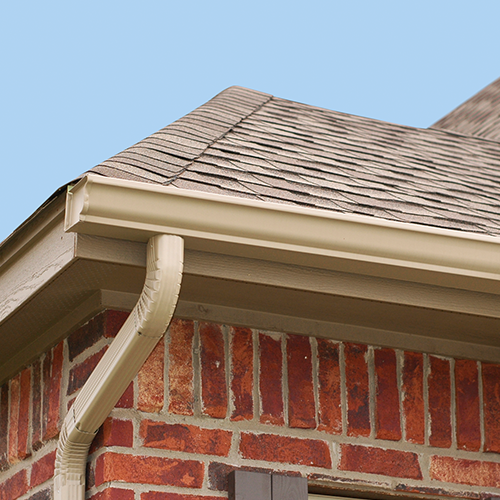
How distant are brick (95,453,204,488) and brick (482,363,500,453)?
3.49ft

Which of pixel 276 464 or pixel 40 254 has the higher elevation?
pixel 40 254

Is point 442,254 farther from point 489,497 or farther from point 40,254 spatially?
point 40,254

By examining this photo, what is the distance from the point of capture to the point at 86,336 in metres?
2.61

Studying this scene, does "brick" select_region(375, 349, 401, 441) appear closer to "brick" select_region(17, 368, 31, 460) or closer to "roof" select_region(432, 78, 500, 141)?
"brick" select_region(17, 368, 31, 460)

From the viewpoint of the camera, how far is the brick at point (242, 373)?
100.0 inches

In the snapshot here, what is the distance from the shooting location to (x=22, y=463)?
282cm

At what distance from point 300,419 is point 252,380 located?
0.66 ft

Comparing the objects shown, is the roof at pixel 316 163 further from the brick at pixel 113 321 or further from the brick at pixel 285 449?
the brick at pixel 285 449

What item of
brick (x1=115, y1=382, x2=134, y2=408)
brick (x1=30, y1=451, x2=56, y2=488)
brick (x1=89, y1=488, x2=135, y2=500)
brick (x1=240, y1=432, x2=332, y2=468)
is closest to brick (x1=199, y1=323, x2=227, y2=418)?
brick (x1=240, y1=432, x2=332, y2=468)

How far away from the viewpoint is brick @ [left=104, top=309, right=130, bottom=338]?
2.50 m

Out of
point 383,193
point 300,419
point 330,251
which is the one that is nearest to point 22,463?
point 300,419

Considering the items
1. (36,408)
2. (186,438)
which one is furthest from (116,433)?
(36,408)

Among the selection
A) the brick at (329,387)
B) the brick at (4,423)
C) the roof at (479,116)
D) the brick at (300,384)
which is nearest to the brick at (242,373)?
the brick at (300,384)

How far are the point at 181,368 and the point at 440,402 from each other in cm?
94
